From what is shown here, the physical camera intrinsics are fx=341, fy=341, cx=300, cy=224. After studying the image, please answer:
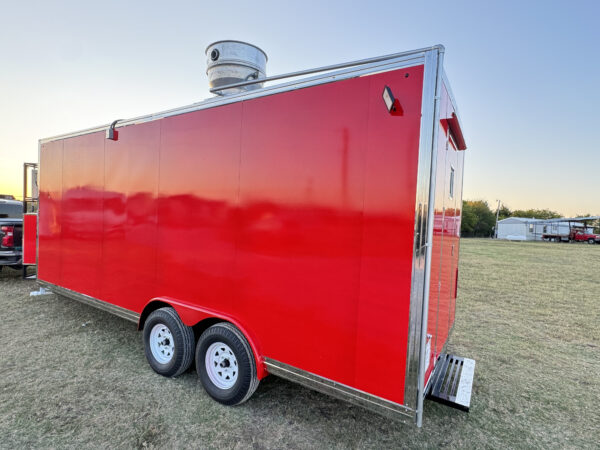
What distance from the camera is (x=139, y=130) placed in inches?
162

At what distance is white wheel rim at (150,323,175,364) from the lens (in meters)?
3.88

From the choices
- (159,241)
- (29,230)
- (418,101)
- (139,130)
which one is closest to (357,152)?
(418,101)

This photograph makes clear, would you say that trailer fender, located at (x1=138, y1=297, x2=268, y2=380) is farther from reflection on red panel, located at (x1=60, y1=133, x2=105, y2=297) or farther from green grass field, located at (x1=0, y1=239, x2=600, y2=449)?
reflection on red panel, located at (x1=60, y1=133, x2=105, y2=297)

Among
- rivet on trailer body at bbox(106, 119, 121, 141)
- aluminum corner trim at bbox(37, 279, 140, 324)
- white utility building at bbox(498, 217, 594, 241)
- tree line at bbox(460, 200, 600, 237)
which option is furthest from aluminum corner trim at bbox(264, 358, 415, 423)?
tree line at bbox(460, 200, 600, 237)

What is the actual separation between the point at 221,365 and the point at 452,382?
225 cm

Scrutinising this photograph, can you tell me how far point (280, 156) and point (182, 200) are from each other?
1.36 m

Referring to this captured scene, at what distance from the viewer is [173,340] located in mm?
3725

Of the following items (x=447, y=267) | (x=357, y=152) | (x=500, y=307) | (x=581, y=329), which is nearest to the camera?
(x=357, y=152)

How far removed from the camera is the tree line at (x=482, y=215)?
64.7 m

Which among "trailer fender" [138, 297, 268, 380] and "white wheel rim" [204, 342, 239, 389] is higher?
"trailer fender" [138, 297, 268, 380]

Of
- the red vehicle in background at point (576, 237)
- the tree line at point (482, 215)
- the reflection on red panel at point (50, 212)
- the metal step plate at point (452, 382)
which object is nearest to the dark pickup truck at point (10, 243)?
the reflection on red panel at point (50, 212)

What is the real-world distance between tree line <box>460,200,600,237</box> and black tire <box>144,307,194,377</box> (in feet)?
209

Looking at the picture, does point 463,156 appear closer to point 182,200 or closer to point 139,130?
point 182,200

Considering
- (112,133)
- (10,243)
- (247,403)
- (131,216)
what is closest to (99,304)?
(131,216)
